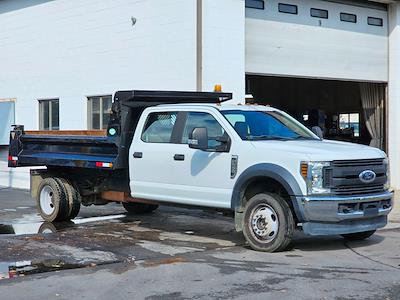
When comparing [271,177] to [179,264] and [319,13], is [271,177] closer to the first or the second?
[179,264]

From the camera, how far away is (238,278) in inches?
275

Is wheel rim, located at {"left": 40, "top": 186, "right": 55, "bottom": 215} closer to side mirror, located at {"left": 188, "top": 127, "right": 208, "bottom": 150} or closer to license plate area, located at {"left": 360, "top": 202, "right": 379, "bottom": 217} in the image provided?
side mirror, located at {"left": 188, "top": 127, "right": 208, "bottom": 150}

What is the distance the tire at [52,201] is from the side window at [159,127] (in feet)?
8.01

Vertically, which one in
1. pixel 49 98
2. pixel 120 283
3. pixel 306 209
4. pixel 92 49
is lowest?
pixel 120 283

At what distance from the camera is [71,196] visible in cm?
1159

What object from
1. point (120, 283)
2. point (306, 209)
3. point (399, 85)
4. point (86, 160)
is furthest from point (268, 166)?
point (399, 85)

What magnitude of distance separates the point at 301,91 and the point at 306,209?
19.1 m

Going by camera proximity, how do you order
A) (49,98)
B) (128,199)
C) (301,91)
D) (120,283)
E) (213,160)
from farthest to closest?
(301,91) < (49,98) < (128,199) < (213,160) < (120,283)

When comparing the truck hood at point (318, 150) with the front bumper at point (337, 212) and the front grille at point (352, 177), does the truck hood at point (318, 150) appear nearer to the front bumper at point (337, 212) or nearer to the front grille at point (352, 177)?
the front grille at point (352, 177)

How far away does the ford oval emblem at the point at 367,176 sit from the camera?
846cm

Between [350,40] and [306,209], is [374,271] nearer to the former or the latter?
[306,209]

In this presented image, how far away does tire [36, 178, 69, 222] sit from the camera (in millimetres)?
11484

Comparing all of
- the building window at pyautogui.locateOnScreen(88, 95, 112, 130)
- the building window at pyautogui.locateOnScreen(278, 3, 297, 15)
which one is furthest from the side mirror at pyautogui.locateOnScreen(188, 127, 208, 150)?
the building window at pyautogui.locateOnScreen(278, 3, 297, 15)

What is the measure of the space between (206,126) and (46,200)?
4.16 metres
